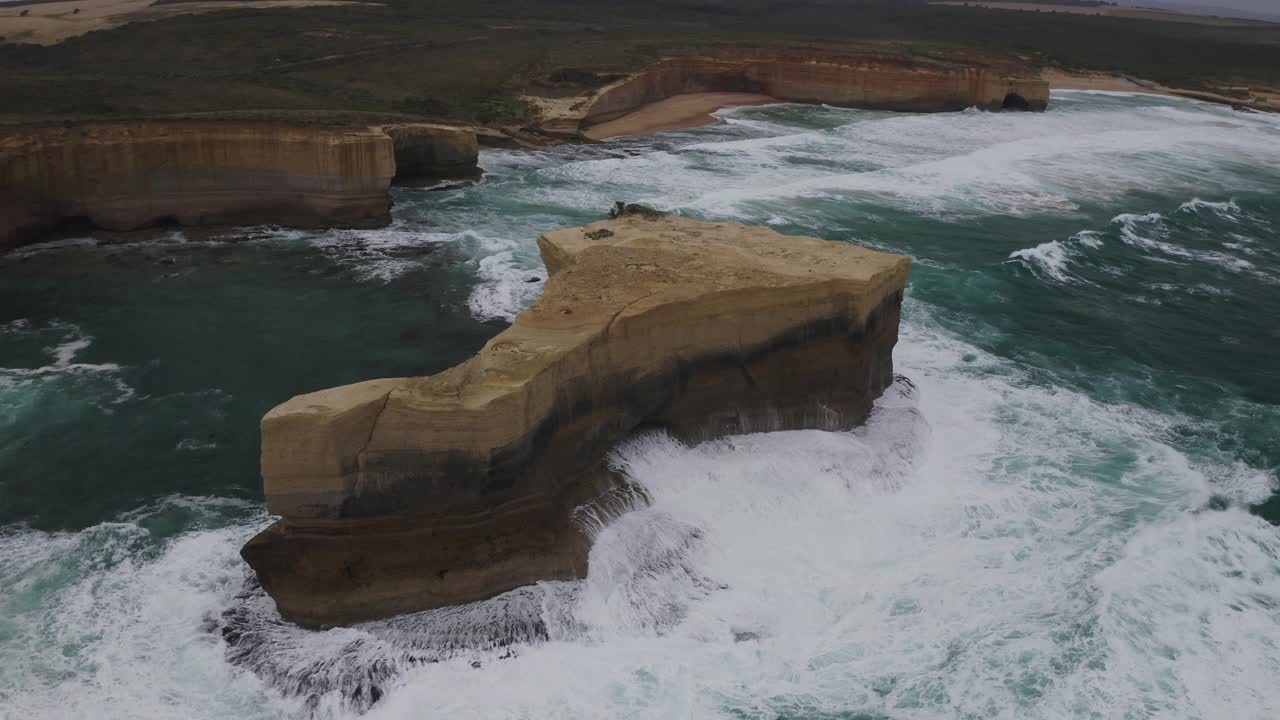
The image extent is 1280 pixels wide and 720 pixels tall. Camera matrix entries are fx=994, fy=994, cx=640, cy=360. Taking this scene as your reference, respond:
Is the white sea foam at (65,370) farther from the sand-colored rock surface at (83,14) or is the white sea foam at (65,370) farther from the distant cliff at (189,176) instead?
the sand-colored rock surface at (83,14)

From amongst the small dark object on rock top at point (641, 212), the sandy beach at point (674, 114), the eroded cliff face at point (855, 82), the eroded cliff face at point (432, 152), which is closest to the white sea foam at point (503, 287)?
the small dark object on rock top at point (641, 212)

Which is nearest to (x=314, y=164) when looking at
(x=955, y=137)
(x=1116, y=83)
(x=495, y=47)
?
(x=955, y=137)

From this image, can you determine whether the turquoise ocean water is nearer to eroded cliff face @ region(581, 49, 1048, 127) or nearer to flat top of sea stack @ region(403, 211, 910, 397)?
flat top of sea stack @ region(403, 211, 910, 397)

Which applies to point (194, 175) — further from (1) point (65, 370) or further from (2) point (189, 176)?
(1) point (65, 370)

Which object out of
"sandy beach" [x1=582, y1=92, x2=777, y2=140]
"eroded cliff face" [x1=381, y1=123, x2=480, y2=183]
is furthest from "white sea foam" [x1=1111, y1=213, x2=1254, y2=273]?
"eroded cliff face" [x1=381, y1=123, x2=480, y2=183]

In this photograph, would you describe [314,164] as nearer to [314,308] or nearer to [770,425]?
[314,308]

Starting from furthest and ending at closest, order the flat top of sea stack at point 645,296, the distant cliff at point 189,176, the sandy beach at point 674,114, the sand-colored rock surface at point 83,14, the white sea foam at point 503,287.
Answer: the sand-colored rock surface at point 83,14, the sandy beach at point 674,114, the distant cliff at point 189,176, the white sea foam at point 503,287, the flat top of sea stack at point 645,296
